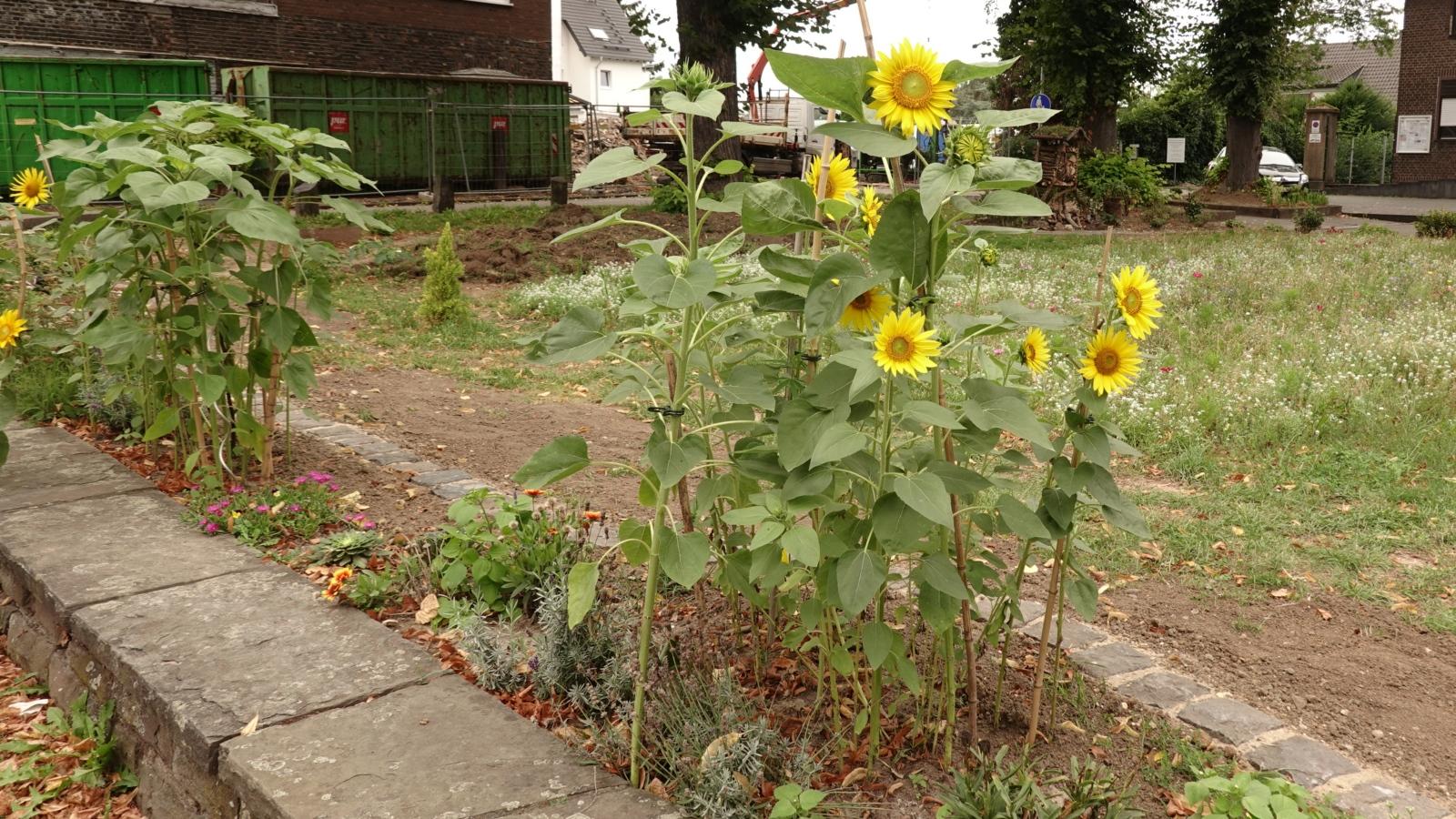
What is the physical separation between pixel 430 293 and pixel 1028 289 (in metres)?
4.80

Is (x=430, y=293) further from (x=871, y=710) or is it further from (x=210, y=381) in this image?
(x=871, y=710)

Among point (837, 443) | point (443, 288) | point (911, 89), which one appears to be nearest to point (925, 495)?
point (837, 443)

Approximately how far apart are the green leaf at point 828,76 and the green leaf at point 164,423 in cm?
286

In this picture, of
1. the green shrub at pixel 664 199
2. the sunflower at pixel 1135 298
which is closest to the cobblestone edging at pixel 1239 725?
the sunflower at pixel 1135 298

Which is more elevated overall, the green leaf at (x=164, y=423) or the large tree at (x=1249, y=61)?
the large tree at (x=1249, y=61)

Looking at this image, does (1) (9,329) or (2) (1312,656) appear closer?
(2) (1312,656)

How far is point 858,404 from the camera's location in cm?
216

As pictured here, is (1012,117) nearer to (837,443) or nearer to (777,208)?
(777,208)

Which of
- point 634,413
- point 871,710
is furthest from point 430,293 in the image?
point 871,710

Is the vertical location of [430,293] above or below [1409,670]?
above

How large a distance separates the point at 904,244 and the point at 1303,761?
1619mm

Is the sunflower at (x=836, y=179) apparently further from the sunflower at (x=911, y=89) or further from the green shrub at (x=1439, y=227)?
the green shrub at (x=1439, y=227)

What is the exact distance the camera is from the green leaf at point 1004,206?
6.37 feet

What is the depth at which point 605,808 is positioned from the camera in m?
2.15
